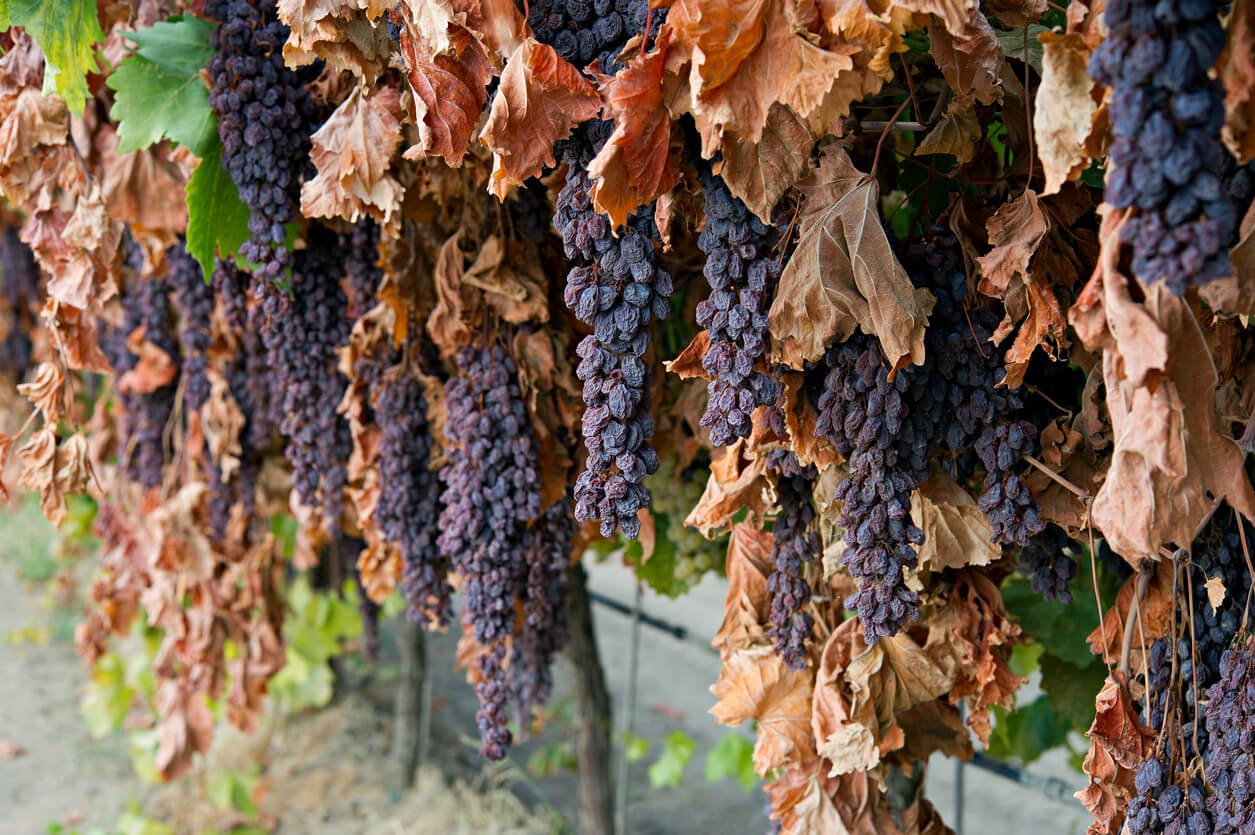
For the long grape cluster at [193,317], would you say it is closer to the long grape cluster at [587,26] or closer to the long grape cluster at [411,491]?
the long grape cluster at [411,491]

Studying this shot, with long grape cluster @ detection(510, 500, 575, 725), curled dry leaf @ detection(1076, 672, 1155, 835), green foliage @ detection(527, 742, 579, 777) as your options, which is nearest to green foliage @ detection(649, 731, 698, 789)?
green foliage @ detection(527, 742, 579, 777)

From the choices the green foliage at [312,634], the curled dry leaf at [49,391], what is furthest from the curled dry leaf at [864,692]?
the green foliage at [312,634]

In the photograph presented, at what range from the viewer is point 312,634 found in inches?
115

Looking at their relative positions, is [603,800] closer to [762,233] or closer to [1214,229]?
[762,233]

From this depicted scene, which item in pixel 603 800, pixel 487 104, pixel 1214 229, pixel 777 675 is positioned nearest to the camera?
pixel 1214 229

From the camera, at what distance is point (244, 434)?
183 cm

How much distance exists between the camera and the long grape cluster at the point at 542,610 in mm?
1217

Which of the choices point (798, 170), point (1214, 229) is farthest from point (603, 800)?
point (1214, 229)

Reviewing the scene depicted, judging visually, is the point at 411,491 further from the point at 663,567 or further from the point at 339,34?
the point at 339,34

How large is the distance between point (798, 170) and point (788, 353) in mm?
134

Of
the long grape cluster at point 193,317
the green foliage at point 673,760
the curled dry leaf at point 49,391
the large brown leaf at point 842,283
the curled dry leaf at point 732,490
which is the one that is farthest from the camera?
the green foliage at point 673,760

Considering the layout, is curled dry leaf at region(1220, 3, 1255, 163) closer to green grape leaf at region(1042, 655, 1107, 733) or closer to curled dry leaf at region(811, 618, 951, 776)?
curled dry leaf at region(811, 618, 951, 776)

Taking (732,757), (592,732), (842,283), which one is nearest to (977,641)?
(842,283)

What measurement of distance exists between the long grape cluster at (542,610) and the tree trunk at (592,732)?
22.6 inches
